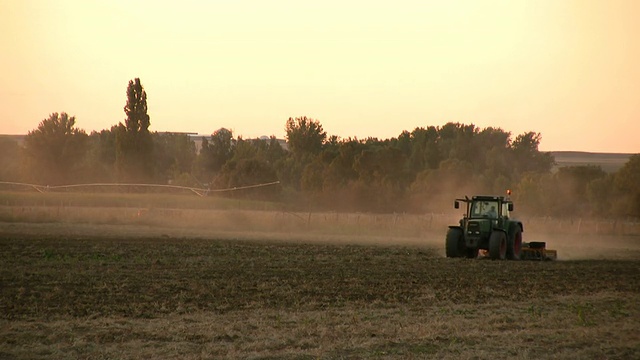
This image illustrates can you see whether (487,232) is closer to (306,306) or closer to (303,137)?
(306,306)

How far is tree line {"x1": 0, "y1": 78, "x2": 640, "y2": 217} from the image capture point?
8331cm

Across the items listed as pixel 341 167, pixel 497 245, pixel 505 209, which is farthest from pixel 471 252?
pixel 341 167

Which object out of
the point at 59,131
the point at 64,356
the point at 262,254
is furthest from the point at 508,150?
the point at 64,356

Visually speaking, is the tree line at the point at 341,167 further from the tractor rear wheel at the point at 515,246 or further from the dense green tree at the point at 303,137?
the tractor rear wheel at the point at 515,246

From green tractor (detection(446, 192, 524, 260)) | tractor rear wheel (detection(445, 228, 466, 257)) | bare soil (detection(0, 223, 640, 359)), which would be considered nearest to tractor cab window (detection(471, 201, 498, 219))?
green tractor (detection(446, 192, 524, 260))

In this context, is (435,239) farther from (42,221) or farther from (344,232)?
→ (42,221)

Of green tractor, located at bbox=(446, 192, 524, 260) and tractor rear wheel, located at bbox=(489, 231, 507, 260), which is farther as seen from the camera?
green tractor, located at bbox=(446, 192, 524, 260)

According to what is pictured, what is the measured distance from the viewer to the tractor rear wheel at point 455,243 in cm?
3375

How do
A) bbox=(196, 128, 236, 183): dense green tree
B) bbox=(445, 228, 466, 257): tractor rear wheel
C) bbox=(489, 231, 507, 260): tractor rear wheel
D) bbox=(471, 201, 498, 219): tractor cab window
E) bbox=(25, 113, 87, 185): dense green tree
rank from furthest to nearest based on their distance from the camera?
bbox=(196, 128, 236, 183): dense green tree
bbox=(25, 113, 87, 185): dense green tree
bbox=(471, 201, 498, 219): tractor cab window
bbox=(445, 228, 466, 257): tractor rear wheel
bbox=(489, 231, 507, 260): tractor rear wheel

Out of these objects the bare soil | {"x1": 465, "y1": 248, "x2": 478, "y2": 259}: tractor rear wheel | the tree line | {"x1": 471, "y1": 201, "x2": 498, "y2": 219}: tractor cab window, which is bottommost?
the bare soil

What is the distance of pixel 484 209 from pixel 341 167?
66.2 meters

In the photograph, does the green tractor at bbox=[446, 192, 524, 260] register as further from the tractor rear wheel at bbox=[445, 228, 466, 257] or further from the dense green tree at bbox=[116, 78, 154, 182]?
the dense green tree at bbox=[116, 78, 154, 182]

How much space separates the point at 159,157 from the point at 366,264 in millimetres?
97668

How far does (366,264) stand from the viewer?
102 feet
